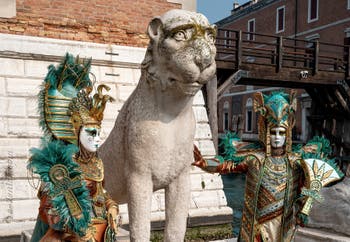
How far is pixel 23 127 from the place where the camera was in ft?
17.9

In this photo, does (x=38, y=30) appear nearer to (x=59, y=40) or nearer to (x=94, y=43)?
(x=59, y=40)

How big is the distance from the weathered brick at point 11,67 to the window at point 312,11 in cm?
2248

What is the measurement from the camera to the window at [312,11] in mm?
24578

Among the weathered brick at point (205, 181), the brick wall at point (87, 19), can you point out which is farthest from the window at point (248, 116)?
the weathered brick at point (205, 181)

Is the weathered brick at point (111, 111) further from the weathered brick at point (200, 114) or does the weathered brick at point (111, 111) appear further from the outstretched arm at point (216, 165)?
the outstretched arm at point (216, 165)

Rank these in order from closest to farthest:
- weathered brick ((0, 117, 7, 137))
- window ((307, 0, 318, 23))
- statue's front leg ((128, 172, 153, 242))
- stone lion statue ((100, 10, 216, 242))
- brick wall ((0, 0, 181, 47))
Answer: stone lion statue ((100, 10, 216, 242)), statue's front leg ((128, 172, 153, 242)), weathered brick ((0, 117, 7, 137)), brick wall ((0, 0, 181, 47)), window ((307, 0, 318, 23))

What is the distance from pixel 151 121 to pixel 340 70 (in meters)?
12.1

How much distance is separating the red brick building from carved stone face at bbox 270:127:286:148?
16.3 meters

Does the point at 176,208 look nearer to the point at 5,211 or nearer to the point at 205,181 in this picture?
the point at 5,211

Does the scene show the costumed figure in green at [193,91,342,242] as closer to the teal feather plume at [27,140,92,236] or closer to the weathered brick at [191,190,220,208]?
the teal feather plume at [27,140,92,236]

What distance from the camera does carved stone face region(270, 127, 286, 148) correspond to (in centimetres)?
339

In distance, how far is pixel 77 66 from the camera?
8.79 ft

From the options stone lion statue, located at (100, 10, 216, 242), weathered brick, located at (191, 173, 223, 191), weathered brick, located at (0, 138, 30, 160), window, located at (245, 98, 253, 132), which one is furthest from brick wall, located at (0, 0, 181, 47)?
window, located at (245, 98, 253, 132)

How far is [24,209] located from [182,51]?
3.77m
